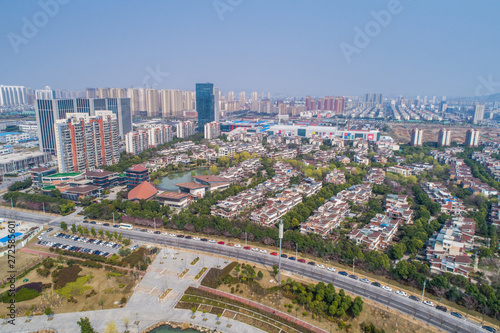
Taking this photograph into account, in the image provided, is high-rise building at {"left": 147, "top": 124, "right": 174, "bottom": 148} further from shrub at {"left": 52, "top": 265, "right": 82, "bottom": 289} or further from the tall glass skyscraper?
shrub at {"left": 52, "top": 265, "right": 82, "bottom": 289}

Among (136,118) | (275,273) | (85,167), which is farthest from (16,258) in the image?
(136,118)

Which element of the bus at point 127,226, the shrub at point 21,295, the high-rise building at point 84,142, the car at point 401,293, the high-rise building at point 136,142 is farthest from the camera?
the high-rise building at point 136,142

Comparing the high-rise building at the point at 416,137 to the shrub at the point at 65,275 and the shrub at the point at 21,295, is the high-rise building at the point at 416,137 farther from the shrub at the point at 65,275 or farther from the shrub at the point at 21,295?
the shrub at the point at 21,295

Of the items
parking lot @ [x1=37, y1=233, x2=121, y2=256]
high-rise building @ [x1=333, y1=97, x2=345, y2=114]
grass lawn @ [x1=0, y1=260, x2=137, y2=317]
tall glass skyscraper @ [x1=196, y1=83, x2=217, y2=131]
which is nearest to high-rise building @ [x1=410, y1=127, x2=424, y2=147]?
tall glass skyscraper @ [x1=196, y1=83, x2=217, y2=131]

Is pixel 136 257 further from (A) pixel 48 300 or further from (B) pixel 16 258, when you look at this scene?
(B) pixel 16 258

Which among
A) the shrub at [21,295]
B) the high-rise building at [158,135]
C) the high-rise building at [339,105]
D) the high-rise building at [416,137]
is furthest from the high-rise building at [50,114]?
the high-rise building at [339,105]
